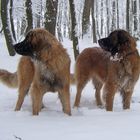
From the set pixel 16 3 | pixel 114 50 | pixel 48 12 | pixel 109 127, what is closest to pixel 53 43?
pixel 114 50

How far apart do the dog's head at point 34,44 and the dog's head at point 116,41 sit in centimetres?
126

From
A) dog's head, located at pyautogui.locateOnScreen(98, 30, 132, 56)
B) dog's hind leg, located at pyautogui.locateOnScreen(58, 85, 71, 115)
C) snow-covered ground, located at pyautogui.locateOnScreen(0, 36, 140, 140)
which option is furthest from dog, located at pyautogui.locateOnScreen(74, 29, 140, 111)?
dog's hind leg, located at pyautogui.locateOnScreen(58, 85, 71, 115)

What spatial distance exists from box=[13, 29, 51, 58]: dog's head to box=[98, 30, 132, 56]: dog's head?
4.13 feet

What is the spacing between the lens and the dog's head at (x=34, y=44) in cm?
644

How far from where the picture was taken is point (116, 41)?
7156 mm

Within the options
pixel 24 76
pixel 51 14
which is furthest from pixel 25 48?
pixel 51 14

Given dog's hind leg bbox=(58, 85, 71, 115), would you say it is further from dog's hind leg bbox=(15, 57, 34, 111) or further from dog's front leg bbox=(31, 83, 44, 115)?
dog's hind leg bbox=(15, 57, 34, 111)

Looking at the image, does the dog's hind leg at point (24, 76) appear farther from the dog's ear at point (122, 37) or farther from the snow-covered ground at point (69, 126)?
the dog's ear at point (122, 37)

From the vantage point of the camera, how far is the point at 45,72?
260 inches

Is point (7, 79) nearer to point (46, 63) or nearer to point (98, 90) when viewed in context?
point (46, 63)

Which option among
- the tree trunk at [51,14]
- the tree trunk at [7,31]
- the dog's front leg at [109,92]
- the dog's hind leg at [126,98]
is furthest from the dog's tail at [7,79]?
the tree trunk at [7,31]

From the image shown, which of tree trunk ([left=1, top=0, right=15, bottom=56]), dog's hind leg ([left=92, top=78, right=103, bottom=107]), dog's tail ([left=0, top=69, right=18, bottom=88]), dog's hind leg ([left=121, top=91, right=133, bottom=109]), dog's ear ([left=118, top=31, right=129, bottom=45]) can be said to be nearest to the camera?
dog's ear ([left=118, top=31, right=129, bottom=45])

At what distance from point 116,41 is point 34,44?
1.59 metres

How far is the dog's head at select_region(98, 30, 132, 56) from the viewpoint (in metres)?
7.13
